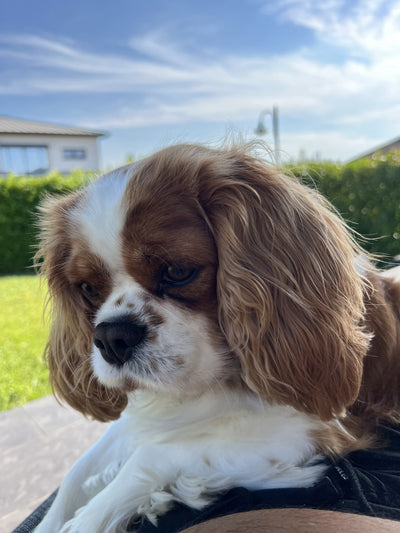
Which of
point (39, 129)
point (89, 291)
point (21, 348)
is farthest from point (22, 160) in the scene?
point (89, 291)

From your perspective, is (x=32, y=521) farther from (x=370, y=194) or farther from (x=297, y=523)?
(x=370, y=194)

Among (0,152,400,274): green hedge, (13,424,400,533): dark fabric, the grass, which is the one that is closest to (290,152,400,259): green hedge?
(0,152,400,274): green hedge

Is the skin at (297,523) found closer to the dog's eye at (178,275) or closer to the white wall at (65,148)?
the dog's eye at (178,275)

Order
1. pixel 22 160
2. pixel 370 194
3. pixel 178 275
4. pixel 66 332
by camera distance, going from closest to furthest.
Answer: pixel 178 275
pixel 66 332
pixel 370 194
pixel 22 160

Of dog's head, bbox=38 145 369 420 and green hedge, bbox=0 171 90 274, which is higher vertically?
dog's head, bbox=38 145 369 420

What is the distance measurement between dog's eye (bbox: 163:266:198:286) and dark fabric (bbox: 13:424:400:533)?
60 cm

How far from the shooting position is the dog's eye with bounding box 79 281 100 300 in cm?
151

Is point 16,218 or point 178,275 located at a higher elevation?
point 178,275

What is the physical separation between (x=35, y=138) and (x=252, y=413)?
13843 mm

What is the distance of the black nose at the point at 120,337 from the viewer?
4.29 ft

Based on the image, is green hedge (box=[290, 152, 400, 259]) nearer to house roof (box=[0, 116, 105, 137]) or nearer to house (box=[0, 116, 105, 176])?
house (box=[0, 116, 105, 176])

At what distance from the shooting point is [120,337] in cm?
131

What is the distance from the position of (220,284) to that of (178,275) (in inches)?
5.1

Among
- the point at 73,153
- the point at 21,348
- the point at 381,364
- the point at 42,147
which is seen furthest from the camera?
the point at 73,153
